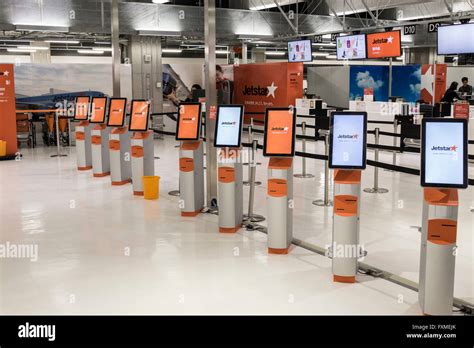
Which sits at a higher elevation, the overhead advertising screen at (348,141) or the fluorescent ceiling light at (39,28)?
the fluorescent ceiling light at (39,28)

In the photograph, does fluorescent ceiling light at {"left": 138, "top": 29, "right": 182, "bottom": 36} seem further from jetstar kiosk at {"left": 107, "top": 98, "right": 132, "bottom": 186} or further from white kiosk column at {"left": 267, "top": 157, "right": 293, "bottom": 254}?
white kiosk column at {"left": 267, "top": 157, "right": 293, "bottom": 254}

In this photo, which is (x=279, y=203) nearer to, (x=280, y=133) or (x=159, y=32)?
(x=280, y=133)

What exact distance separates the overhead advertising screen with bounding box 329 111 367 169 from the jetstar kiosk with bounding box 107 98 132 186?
552 centimetres

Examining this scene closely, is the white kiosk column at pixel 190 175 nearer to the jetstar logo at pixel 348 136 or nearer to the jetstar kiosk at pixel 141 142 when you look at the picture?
the jetstar kiosk at pixel 141 142

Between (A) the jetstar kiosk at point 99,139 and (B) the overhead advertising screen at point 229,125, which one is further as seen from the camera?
(A) the jetstar kiosk at point 99,139

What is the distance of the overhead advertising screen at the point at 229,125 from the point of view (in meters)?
6.49

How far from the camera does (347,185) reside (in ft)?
15.7

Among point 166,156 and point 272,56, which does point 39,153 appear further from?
point 272,56

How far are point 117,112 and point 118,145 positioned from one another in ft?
1.88

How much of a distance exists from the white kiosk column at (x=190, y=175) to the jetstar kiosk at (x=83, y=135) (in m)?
4.61

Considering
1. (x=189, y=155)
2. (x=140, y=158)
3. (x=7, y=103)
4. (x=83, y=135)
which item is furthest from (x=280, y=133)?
(x=7, y=103)

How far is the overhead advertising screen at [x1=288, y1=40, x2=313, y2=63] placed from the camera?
16.7 m

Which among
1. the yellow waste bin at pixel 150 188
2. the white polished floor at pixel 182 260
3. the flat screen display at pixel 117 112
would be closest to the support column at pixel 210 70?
the white polished floor at pixel 182 260

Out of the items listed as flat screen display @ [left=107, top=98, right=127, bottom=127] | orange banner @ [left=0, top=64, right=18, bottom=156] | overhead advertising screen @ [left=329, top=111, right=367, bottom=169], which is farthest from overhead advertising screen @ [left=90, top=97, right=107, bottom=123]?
overhead advertising screen @ [left=329, top=111, right=367, bottom=169]
